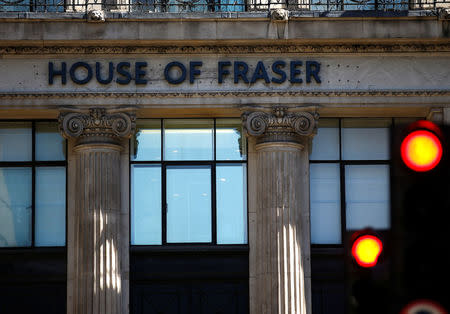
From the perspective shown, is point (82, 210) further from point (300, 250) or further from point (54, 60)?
point (300, 250)

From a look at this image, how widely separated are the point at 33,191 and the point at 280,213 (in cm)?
583

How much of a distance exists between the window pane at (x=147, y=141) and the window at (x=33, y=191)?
1.73 meters

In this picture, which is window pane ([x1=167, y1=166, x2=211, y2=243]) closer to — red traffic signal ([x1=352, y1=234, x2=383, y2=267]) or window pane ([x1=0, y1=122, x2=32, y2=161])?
window pane ([x1=0, y1=122, x2=32, y2=161])

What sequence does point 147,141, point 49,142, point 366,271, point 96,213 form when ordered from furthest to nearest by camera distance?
point 49,142 → point 147,141 → point 96,213 → point 366,271

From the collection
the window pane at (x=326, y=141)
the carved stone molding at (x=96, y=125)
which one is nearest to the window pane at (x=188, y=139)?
the carved stone molding at (x=96, y=125)

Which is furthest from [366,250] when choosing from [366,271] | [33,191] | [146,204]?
[33,191]

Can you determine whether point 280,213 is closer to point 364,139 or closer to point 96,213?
point 364,139

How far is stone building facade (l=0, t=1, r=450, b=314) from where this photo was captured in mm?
19359

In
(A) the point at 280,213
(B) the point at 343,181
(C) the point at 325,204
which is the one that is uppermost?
(B) the point at 343,181

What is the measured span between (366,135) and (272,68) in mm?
2882

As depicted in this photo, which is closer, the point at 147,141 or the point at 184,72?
the point at 184,72

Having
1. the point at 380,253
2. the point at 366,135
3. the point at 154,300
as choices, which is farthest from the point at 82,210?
the point at 380,253

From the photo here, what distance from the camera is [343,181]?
20.3m

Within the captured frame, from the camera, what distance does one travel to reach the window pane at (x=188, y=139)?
2030 centimetres
